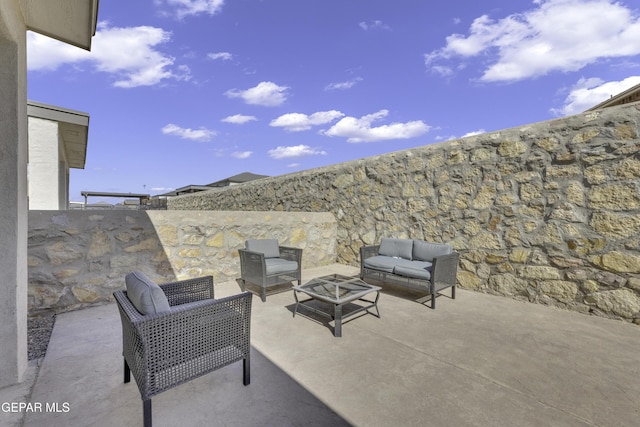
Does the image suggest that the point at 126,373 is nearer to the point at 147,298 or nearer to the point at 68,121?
the point at 147,298


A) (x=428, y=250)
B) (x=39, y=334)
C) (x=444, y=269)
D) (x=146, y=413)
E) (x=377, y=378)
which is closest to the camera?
(x=146, y=413)

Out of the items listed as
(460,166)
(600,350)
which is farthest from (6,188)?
(460,166)

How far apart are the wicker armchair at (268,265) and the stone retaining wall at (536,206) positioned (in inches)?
79.5

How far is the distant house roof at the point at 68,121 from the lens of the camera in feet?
16.1

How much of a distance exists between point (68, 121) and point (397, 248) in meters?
6.34

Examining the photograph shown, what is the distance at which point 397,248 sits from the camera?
4.56 m

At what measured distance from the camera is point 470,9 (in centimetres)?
540

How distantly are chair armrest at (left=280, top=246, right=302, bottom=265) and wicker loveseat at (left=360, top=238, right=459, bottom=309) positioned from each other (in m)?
1.03

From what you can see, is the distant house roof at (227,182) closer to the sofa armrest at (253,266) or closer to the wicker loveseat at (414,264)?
the sofa armrest at (253,266)

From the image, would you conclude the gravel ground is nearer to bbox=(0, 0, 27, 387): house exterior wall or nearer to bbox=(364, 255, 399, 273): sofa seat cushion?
bbox=(0, 0, 27, 387): house exterior wall

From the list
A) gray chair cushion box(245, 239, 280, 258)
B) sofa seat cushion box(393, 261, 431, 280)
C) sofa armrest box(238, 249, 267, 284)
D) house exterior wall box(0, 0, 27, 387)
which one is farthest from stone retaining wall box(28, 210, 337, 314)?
sofa seat cushion box(393, 261, 431, 280)

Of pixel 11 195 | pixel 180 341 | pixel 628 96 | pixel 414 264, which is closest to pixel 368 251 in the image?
pixel 414 264

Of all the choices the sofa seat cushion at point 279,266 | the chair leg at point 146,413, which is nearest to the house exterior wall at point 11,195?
the chair leg at point 146,413

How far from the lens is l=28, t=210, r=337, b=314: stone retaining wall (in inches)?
128
